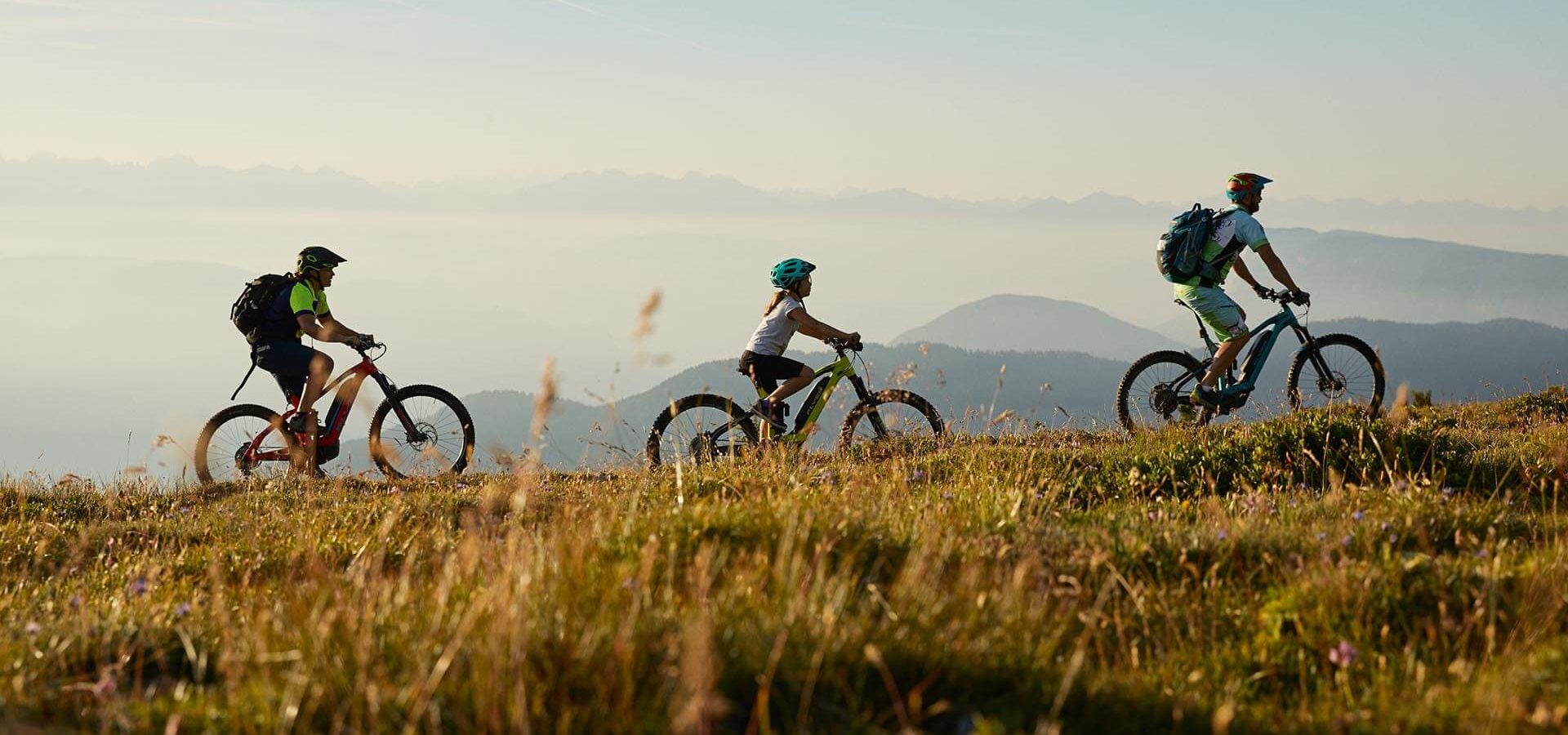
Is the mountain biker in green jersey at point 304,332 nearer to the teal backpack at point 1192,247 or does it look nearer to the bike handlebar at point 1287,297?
the teal backpack at point 1192,247

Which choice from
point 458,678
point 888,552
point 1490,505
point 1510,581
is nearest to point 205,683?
point 458,678

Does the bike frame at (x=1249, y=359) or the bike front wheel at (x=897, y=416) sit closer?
the bike front wheel at (x=897, y=416)

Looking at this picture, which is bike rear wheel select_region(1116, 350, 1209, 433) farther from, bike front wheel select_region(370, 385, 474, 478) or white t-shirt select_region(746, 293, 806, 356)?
bike front wheel select_region(370, 385, 474, 478)

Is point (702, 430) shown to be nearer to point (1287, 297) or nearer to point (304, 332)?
point (304, 332)

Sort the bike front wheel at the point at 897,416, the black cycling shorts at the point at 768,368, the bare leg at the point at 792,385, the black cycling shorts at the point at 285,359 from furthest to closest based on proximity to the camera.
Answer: the black cycling shorts at the point at 285,359
the bike front wheel at the point at 897,416
the bare leg at the point at 792,385
the black cycling shorts at the point at 768,368

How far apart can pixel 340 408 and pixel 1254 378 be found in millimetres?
10386

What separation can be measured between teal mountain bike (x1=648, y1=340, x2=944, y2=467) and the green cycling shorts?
135 inches

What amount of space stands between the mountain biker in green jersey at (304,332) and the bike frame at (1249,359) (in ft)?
31.0

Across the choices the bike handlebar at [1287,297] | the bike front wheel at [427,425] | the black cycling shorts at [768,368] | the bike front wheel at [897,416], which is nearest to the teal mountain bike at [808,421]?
the bike front wheel at [897,416]

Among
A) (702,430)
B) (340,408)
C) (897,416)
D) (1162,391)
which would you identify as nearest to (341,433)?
(340,408)

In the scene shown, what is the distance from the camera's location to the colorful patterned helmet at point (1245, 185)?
13453 millimetres

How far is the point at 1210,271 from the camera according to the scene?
44.1 ft

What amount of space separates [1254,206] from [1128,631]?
378 inches

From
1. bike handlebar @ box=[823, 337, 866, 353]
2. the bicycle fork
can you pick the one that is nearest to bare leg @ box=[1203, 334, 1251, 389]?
the bicycle fork
